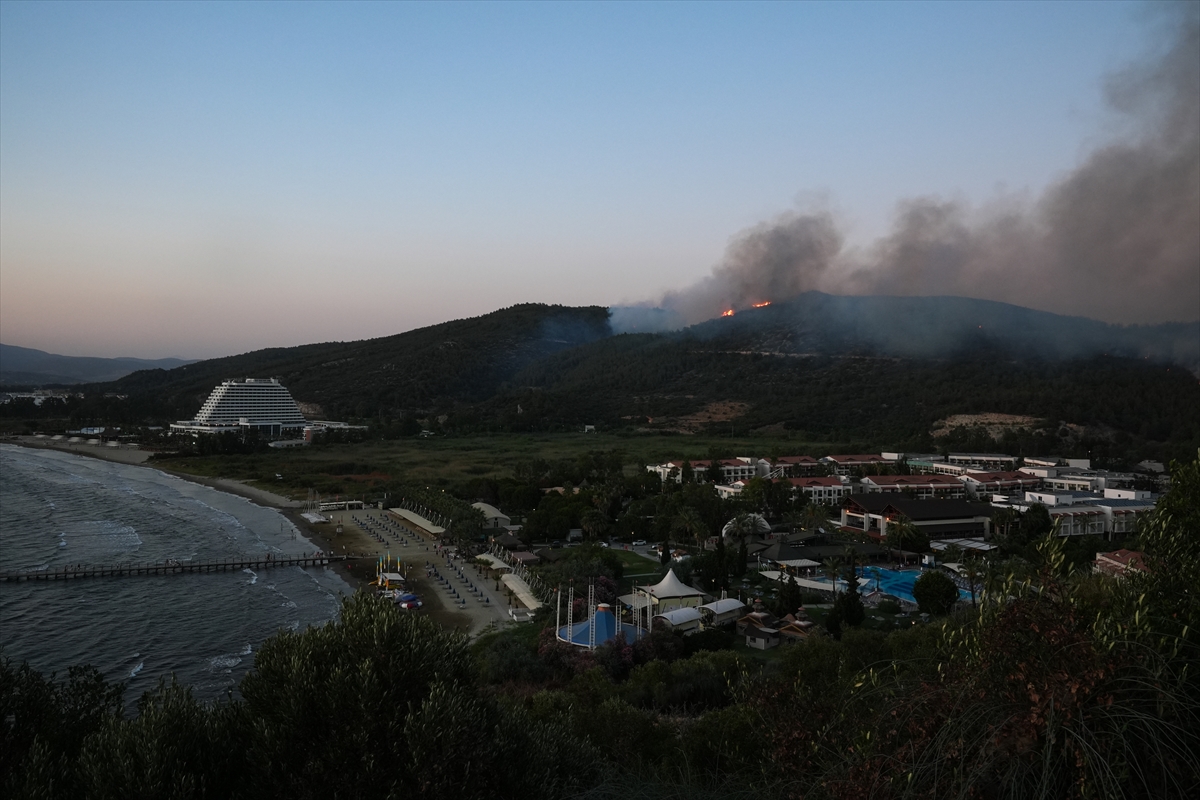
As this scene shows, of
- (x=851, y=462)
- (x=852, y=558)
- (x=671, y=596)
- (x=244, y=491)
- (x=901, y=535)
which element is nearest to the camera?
(x=671, y=596)

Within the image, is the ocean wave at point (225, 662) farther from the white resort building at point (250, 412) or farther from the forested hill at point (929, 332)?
the forested hill at point (929, 332)

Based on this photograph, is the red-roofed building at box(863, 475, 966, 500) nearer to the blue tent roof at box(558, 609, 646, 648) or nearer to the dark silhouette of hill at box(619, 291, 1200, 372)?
the blue tent roof at box(558, 609, 646, 648)

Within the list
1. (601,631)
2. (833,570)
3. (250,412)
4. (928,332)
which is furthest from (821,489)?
(928,332)

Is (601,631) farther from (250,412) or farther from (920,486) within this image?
(250,412)

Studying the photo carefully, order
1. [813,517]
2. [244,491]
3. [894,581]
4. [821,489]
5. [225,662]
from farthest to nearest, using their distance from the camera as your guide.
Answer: [244,491] < [821,489] < [813,517] < [894,581] < [225,662]

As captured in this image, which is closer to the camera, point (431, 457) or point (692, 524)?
point (692, 524)

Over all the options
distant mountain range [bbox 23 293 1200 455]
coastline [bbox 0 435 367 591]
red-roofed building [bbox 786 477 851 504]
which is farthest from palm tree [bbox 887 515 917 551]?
distant mountain range [bbox 23 293 1200 455]

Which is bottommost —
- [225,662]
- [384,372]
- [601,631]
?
[225,662]
